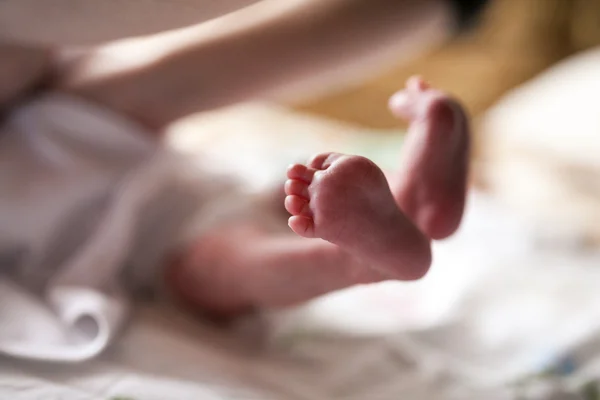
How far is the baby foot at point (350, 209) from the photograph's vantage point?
0.37 metres

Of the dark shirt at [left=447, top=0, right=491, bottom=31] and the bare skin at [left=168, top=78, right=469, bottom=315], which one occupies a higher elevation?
the dark shirt at [left=447, top=0, right=491, bottom=31]

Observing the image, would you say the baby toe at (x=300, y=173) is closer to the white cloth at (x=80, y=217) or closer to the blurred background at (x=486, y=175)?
the blurred background at (x=486, y=175)

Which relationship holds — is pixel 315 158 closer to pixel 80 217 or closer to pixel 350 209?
pixel 350 209

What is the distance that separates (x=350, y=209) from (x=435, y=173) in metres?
0.10

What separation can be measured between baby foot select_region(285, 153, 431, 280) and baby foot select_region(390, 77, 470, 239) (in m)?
0.05

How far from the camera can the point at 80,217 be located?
616 mm

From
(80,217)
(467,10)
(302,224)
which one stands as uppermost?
(467,10)

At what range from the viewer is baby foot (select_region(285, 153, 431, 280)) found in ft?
1.21

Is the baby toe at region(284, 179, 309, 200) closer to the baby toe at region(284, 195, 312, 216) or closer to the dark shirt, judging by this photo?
the baby toe at region(284, 195, 312, 216)

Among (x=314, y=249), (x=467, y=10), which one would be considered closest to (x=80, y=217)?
A: (x=314, y=249)

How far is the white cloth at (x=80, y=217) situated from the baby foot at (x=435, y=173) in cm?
24

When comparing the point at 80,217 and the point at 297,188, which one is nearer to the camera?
the point at 297,188

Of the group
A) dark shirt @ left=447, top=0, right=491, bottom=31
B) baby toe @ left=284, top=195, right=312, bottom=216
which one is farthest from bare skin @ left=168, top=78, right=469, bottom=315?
dark shirt @ left=447, top=0, right=491, bottom=31

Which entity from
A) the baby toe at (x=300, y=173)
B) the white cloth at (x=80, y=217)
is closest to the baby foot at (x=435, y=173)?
the baby toe at (x=300, y=173)
